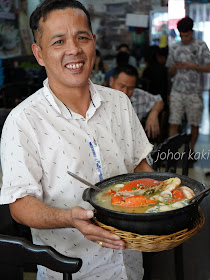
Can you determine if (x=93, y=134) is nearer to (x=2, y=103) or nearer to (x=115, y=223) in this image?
(x=115, y=223)

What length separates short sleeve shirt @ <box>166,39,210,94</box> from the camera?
202 inches

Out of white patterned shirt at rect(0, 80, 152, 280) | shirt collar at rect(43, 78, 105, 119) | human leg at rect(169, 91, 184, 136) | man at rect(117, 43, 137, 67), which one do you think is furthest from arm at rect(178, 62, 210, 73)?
shirt collar at rect(43, 78, 105, 119)

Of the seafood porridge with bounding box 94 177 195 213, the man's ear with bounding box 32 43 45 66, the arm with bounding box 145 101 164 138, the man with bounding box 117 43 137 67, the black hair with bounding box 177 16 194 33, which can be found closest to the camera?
the seafood porridge with bounding box 94 177 195 213

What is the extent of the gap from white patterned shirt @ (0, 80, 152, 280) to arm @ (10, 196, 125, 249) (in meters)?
0.04

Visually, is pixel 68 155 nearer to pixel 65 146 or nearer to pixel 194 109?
pixel 65 146

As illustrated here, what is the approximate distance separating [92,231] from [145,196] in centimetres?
25

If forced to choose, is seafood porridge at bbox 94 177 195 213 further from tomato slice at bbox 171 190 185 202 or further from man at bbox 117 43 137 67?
man at bbox 117 43 137 67

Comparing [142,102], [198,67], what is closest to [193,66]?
[198,67]

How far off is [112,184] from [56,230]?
0.95ft

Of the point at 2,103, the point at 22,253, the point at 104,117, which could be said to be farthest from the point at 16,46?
the point at 22,253

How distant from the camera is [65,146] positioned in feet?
4.68

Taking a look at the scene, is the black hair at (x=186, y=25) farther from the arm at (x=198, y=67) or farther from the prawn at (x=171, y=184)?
the prawn at (x=171, y=184)

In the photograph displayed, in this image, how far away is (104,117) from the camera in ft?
5.22

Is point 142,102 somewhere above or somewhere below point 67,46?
below
